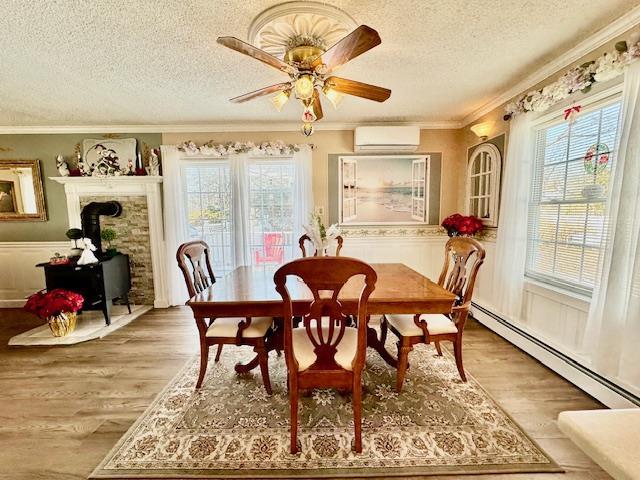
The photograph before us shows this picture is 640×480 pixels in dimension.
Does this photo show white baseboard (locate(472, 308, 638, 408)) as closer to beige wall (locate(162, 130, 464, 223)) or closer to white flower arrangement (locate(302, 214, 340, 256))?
beige wall (locate(162, 130, 464, 223))

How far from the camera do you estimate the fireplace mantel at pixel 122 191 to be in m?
3.64

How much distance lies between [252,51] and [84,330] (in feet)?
11.0

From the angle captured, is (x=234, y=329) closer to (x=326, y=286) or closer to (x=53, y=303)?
(x=326, y=286)

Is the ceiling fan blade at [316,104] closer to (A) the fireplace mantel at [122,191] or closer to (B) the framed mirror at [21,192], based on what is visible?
(A) the fireplace mantel at [122,191]

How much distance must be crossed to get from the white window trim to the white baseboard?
485 millimetres

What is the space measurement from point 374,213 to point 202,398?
287cm

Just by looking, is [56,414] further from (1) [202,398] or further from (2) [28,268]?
(2) [28,268]

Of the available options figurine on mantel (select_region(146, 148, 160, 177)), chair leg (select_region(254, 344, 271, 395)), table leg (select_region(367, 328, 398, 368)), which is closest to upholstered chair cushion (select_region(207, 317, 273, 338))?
chair leg (select_region(254, 344, 271, 395))

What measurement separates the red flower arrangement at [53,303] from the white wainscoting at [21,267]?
4.24 ft

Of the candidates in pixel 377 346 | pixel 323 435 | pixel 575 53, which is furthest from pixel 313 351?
pixel 575 53

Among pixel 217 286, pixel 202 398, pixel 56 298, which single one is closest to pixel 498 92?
pixel 217 286

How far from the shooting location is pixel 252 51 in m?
1.42

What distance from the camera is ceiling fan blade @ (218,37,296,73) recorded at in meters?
1.31

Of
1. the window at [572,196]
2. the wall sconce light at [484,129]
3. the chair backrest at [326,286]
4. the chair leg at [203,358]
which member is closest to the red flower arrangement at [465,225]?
the window at [572,196]
